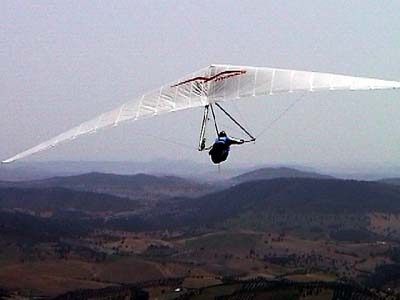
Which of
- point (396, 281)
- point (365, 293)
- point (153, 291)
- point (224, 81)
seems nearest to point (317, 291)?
point (365, 293)

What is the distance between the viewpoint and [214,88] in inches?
1303

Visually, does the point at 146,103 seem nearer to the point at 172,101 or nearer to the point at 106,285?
the point at 172,101

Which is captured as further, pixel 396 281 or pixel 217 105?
pixel 396 281

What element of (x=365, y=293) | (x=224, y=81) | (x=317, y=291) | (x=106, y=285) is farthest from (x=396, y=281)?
(x=224, y=81)

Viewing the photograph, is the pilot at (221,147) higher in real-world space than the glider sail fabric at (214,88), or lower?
lower

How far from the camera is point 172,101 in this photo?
32.3m

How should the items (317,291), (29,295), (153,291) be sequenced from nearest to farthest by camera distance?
1. (317,291)
2. (153,291)
3. (29,295)

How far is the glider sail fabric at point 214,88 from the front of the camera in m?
28.6

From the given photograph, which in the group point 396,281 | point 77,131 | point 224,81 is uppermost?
point 224,81

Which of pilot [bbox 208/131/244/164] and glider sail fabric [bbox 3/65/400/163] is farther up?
glider sail fabric [bbox 3/65/400/163]

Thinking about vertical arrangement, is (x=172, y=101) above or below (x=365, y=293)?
above

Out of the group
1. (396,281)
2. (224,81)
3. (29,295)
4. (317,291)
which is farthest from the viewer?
(396,281)

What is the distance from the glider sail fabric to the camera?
93.8 ft

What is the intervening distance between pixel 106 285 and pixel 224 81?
566ft
